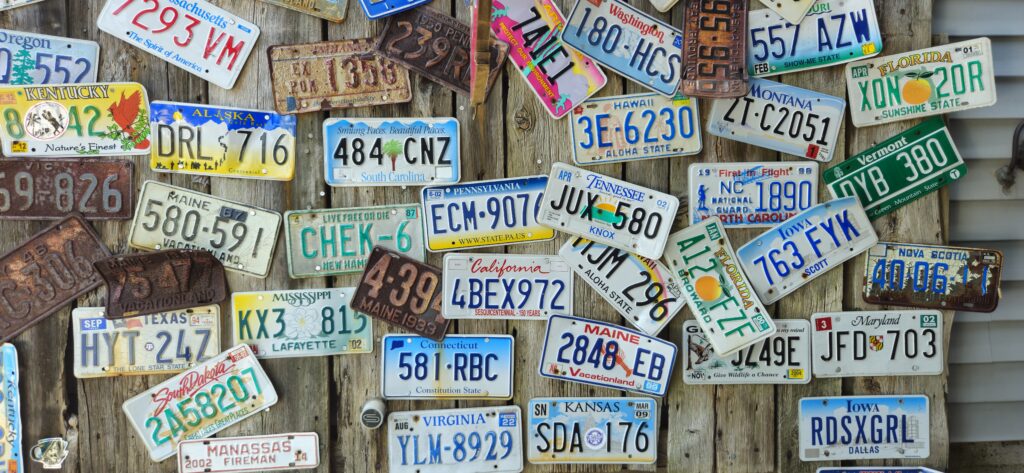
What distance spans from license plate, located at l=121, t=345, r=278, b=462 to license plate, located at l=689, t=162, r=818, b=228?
1.43 meters

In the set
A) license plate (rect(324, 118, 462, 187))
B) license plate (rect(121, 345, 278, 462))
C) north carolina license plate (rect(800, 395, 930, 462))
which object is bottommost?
north carolina license plate (rect(800, 395, 930, 462))

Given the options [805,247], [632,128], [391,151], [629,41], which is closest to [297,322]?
[391,151]

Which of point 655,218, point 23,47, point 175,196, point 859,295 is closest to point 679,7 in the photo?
point 655,218

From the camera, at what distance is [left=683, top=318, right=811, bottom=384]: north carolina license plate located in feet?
7.08

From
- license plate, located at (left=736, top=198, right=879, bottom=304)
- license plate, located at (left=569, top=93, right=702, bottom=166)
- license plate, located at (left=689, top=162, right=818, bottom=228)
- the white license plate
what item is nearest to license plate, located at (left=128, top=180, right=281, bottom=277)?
license plate, located at (left=569, top=93, right=702, bottom=166)

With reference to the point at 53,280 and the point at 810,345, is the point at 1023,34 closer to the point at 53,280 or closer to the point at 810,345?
the point at 810,345

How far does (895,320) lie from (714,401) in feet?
2.00

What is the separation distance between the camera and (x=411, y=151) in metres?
2.08

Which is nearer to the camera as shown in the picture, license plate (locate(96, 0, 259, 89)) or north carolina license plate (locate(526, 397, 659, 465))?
license plate (locate(96, 0, 259, 89))

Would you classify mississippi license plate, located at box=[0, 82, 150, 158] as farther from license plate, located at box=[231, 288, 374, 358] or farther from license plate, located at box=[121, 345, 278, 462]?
license plate, located at box=[121, 345, 278, 462]

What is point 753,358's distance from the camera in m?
2.16

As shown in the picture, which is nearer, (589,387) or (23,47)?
(23,47)

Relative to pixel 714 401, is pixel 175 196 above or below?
above

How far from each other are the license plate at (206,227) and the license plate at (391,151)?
0.26m
